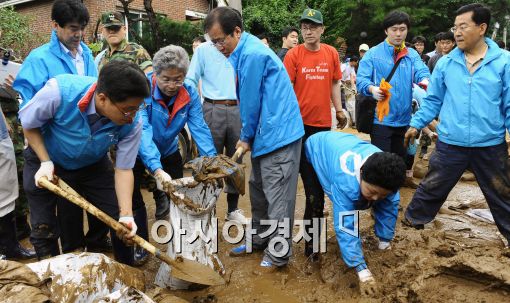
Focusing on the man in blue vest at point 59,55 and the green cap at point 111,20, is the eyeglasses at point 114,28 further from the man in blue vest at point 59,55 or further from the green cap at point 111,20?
the man in blue vest at point 59,55

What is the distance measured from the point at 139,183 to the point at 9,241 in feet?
3.68

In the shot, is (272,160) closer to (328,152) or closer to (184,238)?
(328,152)

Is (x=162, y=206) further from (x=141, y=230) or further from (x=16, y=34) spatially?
(x=16, y=34)

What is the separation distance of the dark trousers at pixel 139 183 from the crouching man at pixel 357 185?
1.18 m

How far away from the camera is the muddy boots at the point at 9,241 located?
11.5 ft

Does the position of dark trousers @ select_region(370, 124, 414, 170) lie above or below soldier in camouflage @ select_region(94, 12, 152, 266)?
below

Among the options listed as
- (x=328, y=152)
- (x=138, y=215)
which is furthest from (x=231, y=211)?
(x=328, y=152)

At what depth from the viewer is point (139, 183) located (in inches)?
141

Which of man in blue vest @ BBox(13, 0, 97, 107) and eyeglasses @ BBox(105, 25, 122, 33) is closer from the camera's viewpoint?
man in blue vest @ BBox(13, 0, 97, 107)

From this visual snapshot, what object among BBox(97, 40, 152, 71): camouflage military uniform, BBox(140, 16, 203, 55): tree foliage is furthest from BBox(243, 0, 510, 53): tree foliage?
BBox(97, 40, 152, 71): camouflage military uniform

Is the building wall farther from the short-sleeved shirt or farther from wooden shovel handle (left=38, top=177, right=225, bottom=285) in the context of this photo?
wooden shovel handle (left=38, top=177, right=225, bottom=285)

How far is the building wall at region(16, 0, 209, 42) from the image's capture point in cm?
1376

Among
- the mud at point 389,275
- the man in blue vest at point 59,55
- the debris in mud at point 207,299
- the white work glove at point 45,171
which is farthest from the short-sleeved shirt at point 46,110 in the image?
the debris in mud at point 207,299

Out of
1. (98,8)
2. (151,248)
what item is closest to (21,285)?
(151,248)
